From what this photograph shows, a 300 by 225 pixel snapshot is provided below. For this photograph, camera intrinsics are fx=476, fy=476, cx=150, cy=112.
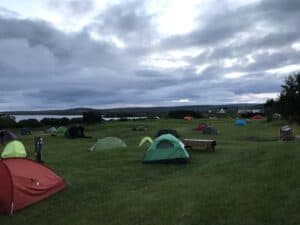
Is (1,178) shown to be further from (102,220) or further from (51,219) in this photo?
(102,220)

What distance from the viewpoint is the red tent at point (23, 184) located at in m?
15.3

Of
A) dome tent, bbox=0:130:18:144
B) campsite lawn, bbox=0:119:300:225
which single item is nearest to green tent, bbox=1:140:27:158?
campsite lawn, bbox=0:119:300:225

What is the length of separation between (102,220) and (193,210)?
2.55 m

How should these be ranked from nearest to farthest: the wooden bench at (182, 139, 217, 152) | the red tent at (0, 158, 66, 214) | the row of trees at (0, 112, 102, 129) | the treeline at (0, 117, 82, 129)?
1. the red tent at (0, 158, 66, 214)
2. the wooden bench at (182, 139, 217, 152)
3. the treeline at (0, 117, 82, 129)
4. the row of trees at (0, 112, 102, 129)

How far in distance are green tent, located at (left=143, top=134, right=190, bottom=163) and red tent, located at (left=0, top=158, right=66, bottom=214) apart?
27.6ft

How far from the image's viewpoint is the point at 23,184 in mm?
16125

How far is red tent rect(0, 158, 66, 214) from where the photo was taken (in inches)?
601

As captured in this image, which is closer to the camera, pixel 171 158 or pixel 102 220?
pixel 102 220

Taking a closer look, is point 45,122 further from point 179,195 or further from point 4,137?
point 179,195

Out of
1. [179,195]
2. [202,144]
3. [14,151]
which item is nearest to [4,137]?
[14,151]

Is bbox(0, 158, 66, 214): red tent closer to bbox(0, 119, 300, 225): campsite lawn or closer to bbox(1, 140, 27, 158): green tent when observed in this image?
bbox(0, 119, 300, 225): campsite lawn

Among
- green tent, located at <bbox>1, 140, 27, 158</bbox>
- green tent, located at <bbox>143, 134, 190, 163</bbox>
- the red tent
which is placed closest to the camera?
Result: the red tent

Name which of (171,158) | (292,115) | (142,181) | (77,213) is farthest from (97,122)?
(77,213)

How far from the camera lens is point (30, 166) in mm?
17156
